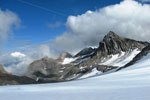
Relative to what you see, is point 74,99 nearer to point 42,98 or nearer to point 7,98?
point 42,98

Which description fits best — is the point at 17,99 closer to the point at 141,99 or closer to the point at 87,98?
the point at 87,98

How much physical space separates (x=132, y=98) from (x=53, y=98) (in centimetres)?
679

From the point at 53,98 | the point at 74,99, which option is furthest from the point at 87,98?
the point at 53,98

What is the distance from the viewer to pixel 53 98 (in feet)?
93.5

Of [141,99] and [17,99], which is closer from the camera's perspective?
[141,99]

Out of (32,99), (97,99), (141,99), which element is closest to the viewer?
(141,99)

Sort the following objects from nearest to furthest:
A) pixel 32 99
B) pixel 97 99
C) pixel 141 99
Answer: pixel 141 99 → pixel 97 99 → pixel 32 99

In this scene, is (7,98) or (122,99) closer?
(122,99)

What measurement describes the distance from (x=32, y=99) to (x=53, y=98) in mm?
1740

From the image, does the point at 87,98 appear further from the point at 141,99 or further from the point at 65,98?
the point at 141,99

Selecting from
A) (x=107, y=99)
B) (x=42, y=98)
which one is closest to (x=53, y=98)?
(x=42, y=98)

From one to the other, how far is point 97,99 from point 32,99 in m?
5.54

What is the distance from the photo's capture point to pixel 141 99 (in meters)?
24.2

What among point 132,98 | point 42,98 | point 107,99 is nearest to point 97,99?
point 107,99
